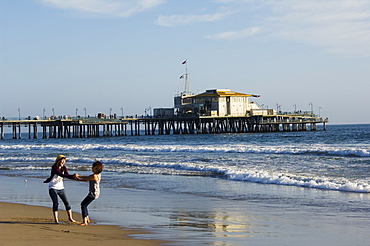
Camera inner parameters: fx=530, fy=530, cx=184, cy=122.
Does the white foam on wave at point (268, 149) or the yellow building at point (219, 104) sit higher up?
the yellow building at point (219, 104)

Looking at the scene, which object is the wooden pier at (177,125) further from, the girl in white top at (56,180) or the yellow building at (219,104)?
the girl in white top at (56,180)

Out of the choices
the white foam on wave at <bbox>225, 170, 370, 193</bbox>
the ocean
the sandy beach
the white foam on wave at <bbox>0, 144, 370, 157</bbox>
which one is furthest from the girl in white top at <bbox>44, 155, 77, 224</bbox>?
the white foam on wave at <bbox>0, 144, 370, 157</bbox>

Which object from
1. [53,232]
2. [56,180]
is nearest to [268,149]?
[56,180]

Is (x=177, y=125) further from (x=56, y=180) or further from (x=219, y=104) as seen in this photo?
(x=56, y=180)

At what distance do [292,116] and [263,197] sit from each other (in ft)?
246

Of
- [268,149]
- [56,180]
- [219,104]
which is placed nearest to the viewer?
[56,180]

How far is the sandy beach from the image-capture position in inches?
293

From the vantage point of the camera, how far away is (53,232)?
8234mm

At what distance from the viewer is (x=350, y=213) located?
10352mm

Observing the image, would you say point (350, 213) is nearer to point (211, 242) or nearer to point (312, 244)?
point (312, 244)

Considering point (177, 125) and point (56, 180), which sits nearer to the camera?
point (56, 180)

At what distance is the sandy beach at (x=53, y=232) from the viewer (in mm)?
7453

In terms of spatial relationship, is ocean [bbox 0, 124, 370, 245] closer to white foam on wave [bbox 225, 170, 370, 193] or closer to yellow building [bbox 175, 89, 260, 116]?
white foam on wave [bbox 225, 170, 370, 193]

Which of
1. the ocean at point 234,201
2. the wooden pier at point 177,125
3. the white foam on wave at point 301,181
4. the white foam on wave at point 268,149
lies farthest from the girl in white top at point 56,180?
the wooden pier at point 177,125
